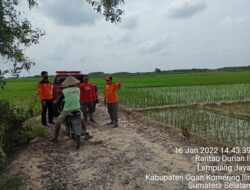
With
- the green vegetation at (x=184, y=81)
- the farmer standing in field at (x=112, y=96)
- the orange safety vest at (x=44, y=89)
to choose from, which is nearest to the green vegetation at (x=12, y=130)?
the orange safety vest at (x=44, y=89)

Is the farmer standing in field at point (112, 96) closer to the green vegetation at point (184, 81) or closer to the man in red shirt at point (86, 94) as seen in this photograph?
the man in red shirt at point (86, 94)

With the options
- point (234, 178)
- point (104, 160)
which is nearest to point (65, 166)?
point (104, 160)

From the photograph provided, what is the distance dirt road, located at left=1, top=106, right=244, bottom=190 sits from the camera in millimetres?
7066

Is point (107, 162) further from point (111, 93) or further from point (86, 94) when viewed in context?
point (86, 94)

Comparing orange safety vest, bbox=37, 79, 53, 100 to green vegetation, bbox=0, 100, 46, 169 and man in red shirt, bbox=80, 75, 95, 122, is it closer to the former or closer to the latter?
man in red shirt, bbox=80, 75, 95, 122

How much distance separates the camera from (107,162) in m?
8.04

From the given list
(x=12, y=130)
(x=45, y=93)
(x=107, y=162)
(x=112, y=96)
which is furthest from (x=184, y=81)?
(x=107, y=162)

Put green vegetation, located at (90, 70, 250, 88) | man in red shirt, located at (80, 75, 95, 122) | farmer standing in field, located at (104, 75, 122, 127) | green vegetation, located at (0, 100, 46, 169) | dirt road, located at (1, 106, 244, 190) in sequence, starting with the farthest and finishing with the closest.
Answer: green vegetation, located at (90, 70, 250, 88) → man in red shirt, located at (80, 75, 95, 122) → farmer standing in field, located at (104, 75, 122, 127) → green vegetation, located at (0, 100, 46, 169) → dirt road, located at (1, 106, 244, 190)

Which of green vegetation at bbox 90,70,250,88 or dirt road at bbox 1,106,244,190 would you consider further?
green vegetation at bbox 90,70,250,88

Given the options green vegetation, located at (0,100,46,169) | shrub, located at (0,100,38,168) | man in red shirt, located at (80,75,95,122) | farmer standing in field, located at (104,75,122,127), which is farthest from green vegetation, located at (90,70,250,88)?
shrub, located at (0,100,38,168)

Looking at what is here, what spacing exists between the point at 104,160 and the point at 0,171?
2140 mm

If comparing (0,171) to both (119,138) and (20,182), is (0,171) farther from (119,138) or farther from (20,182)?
(119,138)

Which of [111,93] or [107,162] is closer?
[107,162]

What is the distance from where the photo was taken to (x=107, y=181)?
7.07m
